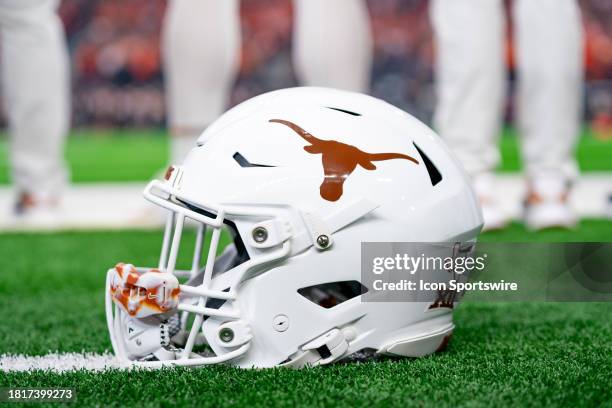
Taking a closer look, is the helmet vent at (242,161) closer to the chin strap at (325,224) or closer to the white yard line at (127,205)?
the chin strap at (325,224)

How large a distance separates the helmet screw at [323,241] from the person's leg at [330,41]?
1976 millimetres

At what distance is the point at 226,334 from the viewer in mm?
1448

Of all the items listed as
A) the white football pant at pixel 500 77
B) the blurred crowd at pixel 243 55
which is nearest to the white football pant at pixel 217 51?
the white football pant at pixel 500 77

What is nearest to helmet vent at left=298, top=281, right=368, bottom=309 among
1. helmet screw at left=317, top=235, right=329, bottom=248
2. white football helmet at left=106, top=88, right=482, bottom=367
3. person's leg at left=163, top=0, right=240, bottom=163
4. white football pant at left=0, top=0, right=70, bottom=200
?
white football helmet at left=106, top=88, right=482, bottom=367

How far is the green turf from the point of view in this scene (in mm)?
7621

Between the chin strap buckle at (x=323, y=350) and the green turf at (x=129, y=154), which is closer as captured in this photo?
the chin strap buckle at (x=323, y=350)

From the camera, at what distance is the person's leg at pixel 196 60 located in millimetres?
3330

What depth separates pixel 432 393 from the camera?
1280 mm

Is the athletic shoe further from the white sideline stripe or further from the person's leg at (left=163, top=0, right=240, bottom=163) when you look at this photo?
the white sideline stripe

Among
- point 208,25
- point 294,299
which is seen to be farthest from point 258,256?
point 208,25

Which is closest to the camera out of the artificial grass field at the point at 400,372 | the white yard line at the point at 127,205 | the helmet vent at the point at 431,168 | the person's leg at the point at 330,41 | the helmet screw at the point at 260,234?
the artificial grass field at the point at 400,372

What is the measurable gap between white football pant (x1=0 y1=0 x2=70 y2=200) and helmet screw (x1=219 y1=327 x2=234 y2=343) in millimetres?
2328

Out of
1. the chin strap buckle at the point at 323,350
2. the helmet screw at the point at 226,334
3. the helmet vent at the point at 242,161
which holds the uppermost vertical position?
the helmet vent at the point at 242,161

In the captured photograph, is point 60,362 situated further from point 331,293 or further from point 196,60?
point 196,60
